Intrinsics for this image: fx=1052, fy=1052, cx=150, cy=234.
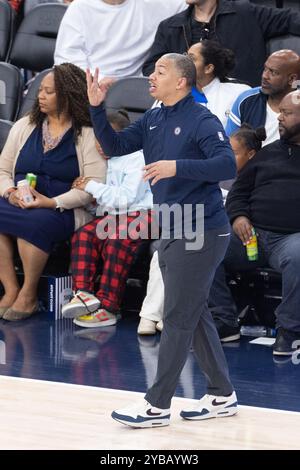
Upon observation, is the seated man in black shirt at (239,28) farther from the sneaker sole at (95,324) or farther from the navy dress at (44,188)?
the sneaker sole at (95,324)

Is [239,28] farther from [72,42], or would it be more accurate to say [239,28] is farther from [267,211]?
[267,211]

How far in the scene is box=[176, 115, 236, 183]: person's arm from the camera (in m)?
4.09

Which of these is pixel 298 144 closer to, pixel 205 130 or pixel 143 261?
pixel 143 261

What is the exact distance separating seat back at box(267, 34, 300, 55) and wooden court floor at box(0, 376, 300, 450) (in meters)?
3.18

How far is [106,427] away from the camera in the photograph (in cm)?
423

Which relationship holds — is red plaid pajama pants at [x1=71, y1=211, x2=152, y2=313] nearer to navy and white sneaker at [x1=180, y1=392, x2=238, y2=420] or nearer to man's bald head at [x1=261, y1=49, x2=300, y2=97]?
man's bald head at [x1=261, y1=49, x2=300, y2=97]

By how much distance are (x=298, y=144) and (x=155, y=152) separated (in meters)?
1.69

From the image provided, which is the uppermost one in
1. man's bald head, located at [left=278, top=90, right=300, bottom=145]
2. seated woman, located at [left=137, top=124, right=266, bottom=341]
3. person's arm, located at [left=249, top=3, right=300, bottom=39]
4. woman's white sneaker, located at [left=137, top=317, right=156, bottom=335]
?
person's arm, located at [left=249, top=3, right=300, bottom=39]

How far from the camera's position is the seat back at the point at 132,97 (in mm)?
6980

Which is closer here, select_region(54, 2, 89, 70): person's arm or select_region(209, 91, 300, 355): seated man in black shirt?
select_region(209, 91, 300, 355): seated man in black shirt

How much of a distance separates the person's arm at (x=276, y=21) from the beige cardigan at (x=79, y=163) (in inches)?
58.5

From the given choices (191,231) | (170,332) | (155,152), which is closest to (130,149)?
(155,152)

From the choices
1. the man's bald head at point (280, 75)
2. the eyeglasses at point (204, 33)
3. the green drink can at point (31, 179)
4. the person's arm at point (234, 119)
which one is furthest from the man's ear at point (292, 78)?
the green drink can at point (31, 179)

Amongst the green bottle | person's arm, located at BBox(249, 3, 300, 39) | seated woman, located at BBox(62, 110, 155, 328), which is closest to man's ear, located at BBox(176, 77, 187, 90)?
the green bottle
